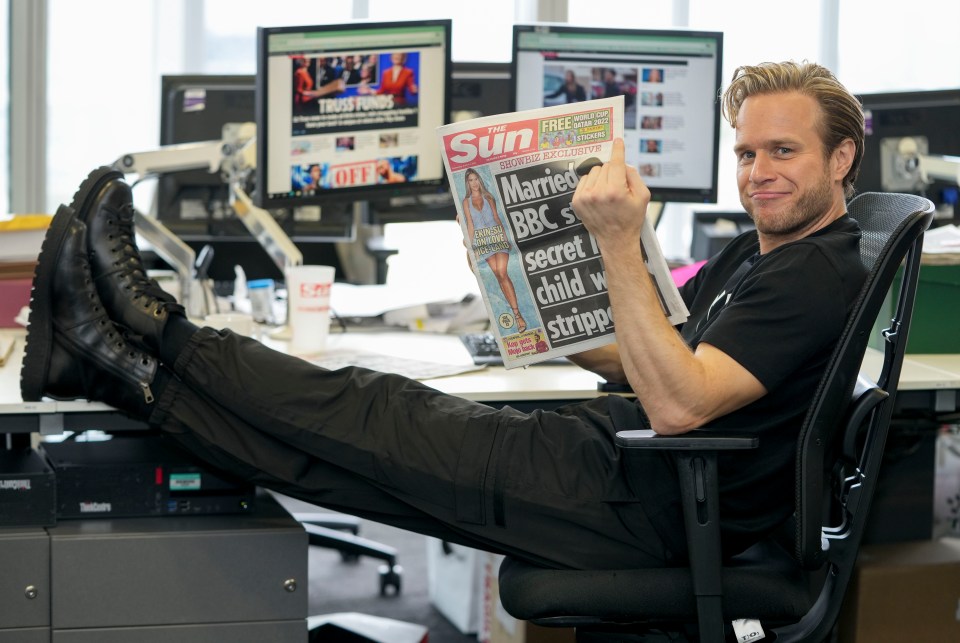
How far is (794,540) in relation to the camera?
1.45m

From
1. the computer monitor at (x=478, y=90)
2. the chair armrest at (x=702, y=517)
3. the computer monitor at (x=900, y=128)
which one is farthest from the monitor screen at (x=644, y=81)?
the chair armrest at (x=702, y=517)

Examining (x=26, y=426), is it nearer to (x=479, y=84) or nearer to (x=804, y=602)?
(x=804, y=602)

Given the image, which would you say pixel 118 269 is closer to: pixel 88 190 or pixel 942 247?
pixel 88 190

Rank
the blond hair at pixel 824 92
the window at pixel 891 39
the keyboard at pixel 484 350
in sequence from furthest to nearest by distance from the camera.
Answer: the window at pixel 891 39
the keyboard at pixel 484 350
the blond hair at pixel 824 92

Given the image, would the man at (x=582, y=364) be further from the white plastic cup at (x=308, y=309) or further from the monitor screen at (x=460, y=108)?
the monitor screen at (x=460, y=108)

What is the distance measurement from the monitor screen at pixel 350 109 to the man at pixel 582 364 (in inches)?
19.2

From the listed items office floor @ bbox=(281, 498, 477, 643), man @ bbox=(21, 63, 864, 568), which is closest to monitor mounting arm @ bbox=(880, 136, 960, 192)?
man @ bbox=(21, 63, 864, 568)

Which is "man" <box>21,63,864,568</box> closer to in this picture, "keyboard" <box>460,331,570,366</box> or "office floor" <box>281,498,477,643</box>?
"keyboard" <box>460,331,570,366</box>

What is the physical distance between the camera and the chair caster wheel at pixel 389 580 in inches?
112

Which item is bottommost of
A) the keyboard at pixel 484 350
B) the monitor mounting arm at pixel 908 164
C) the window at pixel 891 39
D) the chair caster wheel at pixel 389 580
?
the chair caster wheel at pixel 389 580

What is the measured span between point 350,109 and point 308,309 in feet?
1.48

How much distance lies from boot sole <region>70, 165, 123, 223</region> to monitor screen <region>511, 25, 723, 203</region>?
0.98m

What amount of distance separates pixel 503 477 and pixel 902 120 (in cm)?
167

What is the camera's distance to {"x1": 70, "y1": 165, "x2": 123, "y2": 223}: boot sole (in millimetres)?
1729
